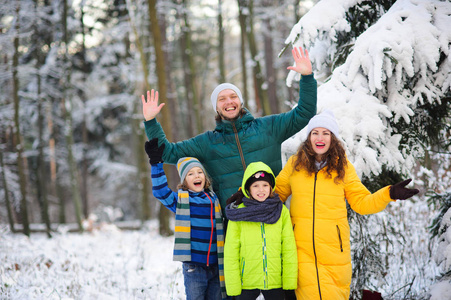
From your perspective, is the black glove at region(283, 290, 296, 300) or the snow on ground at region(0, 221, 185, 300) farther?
the snow on ground at region(0, 221, 185, 300)

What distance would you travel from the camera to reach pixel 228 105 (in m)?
3.26

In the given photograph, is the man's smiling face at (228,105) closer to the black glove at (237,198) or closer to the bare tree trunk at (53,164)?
the black glove at (237,198)

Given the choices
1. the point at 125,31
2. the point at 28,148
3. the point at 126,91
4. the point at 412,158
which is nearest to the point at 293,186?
the point at 412,158

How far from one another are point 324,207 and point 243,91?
39.4ft

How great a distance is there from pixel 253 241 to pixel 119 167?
47.0 feet

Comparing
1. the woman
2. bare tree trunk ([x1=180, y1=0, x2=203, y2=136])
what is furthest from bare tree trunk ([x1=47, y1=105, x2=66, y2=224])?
the woman

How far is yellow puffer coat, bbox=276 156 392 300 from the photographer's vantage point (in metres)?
2.87

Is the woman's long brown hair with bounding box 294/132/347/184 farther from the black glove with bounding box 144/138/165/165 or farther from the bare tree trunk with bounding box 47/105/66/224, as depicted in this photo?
the bare tree trunk with bounding box 47/105/66/224

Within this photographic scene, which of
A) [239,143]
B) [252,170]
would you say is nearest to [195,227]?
[252,170]

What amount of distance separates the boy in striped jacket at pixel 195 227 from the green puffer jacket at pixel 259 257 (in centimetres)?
24

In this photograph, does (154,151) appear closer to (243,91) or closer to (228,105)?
(228,105)

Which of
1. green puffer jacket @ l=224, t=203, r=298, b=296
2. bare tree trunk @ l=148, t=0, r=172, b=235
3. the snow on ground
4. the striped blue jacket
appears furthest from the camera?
bare tree trunk @ l=148, t=0, r=172, b=235

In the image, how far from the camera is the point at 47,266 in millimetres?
5664

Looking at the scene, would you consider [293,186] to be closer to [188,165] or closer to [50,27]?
[188,165]
